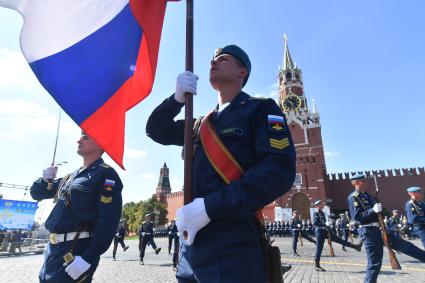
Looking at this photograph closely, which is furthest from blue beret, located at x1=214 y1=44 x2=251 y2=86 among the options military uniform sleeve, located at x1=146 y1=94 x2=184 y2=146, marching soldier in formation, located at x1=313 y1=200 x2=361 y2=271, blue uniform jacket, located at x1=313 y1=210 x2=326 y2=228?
blue uniform jacket, located at x1=313 y1=210 x2=326 y2=228

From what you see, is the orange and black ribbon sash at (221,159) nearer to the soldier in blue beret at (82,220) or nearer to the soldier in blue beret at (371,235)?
the soldier in blue beret at (82,220)

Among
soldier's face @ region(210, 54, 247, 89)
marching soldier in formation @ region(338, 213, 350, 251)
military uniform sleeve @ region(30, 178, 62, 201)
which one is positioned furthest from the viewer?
marching soldier in formation @ region(338, 213, 350, 251)

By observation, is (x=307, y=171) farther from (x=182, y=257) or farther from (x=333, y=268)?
(x=182, y=257)

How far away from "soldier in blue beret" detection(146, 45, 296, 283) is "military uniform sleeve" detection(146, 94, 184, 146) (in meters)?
0.08

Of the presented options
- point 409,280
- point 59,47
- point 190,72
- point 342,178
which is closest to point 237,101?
point 190,72

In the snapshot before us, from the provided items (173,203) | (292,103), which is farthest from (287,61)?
(173,203)

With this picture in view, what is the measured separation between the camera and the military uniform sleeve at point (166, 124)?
210cm

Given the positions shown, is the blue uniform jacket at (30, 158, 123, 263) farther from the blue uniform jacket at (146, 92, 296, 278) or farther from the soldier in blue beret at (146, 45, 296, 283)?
the blue uniform jacket at (146, 92, 296, 278)

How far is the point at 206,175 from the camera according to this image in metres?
1.75

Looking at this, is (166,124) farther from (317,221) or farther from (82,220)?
(317,221)

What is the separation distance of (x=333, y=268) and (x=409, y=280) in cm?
223

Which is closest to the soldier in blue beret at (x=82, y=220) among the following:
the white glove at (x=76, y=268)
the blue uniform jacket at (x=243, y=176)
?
the white glove at (x=76, y=268)

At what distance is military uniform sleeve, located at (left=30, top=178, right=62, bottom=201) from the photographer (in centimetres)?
341

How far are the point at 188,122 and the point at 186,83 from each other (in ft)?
0.95
